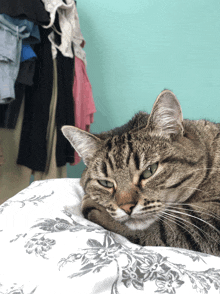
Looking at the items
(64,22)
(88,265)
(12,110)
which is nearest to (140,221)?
(88,265)

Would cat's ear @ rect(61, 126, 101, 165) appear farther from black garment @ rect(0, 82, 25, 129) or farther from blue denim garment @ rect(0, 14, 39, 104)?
black garment @ rect(0, 82, 25, 129)

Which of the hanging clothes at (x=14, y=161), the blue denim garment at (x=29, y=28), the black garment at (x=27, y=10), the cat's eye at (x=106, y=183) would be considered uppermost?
the black garment at (x=27, y=10)

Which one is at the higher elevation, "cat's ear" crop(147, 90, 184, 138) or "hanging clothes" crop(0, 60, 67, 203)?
"cat's ear" crop(147, 90, 184, 138)

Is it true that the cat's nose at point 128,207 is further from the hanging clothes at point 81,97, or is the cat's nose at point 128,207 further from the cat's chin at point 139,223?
the hanging clothes at point 81,97

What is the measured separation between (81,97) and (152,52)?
2.52 feet

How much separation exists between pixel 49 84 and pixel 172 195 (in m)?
1.33

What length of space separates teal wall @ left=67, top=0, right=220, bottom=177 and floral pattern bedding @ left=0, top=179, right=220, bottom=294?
5.78 feet

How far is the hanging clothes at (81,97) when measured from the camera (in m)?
1.89

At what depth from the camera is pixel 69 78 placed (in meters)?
1.84

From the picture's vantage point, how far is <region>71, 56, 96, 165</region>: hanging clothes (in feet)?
6.20

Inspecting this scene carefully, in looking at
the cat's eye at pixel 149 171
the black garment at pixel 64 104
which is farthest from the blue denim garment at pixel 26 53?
the cat's eye at pixel 149 171

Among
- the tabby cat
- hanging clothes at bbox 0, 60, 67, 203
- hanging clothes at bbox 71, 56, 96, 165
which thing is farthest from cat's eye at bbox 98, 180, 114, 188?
hanging clothes at bbox 71, 56, 96, 165

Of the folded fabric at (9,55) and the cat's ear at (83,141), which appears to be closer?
the cat's ear at (83,141)

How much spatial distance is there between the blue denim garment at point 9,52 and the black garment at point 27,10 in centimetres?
4
